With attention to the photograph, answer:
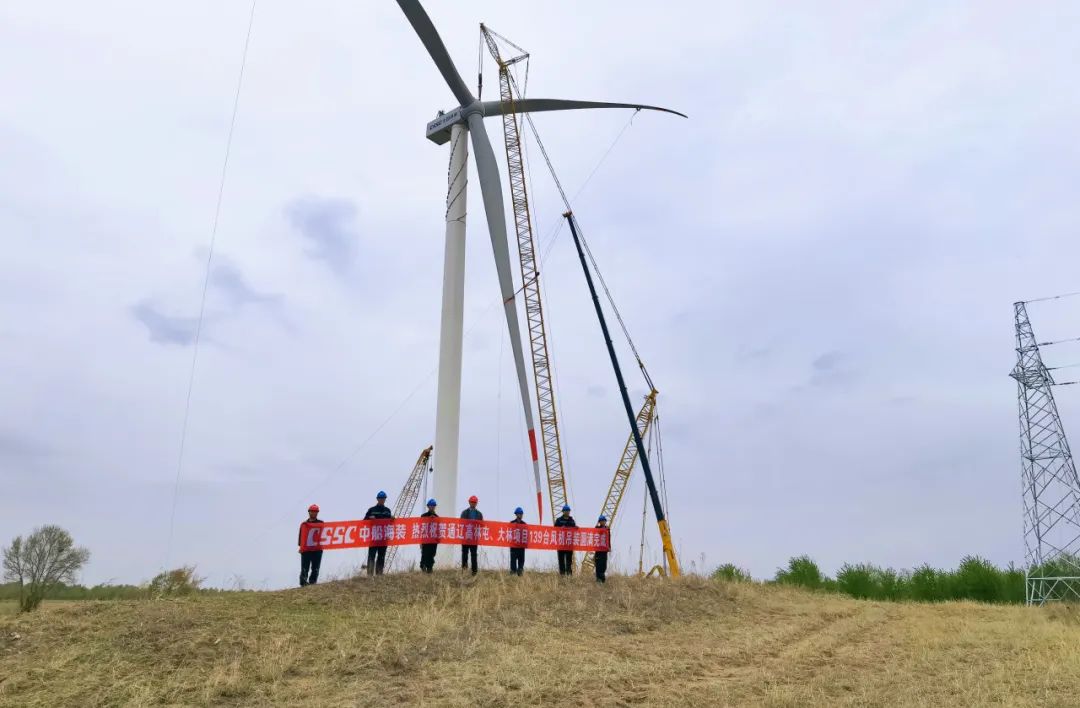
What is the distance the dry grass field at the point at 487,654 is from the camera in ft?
34.0

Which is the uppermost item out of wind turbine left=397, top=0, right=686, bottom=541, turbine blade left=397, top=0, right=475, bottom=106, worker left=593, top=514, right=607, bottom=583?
turbine blade left=397, top=0, right=475, bottom=106

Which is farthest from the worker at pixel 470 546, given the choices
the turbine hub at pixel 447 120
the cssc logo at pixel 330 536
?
the turbine hub at pixel 447 120

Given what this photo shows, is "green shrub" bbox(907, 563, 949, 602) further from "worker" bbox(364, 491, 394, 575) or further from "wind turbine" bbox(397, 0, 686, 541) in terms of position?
"worker" bbox(364, 491, 394, 575)

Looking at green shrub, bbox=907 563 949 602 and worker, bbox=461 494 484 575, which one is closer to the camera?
worker, bbox=461 494 484 575

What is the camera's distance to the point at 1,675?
34.7 feet

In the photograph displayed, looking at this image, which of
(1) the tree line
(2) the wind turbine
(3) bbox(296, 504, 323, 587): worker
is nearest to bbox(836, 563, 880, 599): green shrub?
(1) the tree line

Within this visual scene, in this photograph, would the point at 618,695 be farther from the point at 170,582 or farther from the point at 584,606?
the point at 170,582

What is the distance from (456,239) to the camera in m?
28.4

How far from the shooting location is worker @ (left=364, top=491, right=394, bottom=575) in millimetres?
18578

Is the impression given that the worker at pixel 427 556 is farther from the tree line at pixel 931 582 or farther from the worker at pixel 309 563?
the tree line at pixel 931 582

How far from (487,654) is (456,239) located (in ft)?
61.8

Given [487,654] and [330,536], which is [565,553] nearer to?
[330,536]

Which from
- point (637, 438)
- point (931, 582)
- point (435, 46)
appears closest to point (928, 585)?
point (931, 582)

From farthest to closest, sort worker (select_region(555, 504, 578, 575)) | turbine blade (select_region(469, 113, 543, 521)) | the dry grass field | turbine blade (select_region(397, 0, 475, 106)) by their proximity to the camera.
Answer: turbine blade (select_region(469, 113, 543, 521)) → turbine blade (select_region(397, 0, 475, 106)) → worker (select_region(555, 504, 578, 575)) → the dry grass field
